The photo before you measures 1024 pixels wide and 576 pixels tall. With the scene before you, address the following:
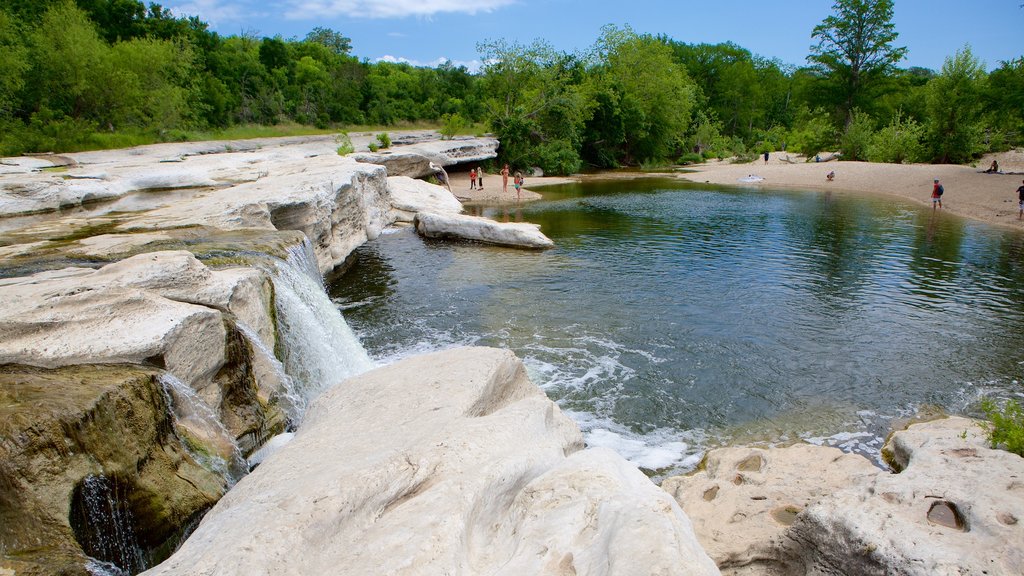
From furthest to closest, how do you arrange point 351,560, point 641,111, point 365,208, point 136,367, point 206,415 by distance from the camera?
1. point 641,111
2. point 365,208
3. point 206,415
4. point 136,367
5. point 351,560

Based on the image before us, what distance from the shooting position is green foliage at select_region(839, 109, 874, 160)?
4566cm

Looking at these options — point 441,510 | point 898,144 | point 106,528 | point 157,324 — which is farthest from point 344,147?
point 898,144

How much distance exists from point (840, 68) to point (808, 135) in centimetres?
740

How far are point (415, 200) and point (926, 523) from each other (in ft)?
70.3

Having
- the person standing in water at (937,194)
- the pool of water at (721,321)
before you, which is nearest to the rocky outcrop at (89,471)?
the pool of water at (721,321)

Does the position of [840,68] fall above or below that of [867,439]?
above

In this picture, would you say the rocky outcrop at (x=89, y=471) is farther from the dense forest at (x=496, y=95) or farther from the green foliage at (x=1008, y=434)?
the dense forest at (x=496, y=95)

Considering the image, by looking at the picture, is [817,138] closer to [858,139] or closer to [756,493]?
[858,139]

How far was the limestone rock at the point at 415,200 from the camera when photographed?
2314cm

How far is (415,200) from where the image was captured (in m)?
24.0

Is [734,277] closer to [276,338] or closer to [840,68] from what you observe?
[276,338]

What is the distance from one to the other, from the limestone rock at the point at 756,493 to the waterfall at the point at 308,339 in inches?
188

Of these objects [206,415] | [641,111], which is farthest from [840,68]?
[206,415]

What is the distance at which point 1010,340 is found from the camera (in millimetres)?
10852
